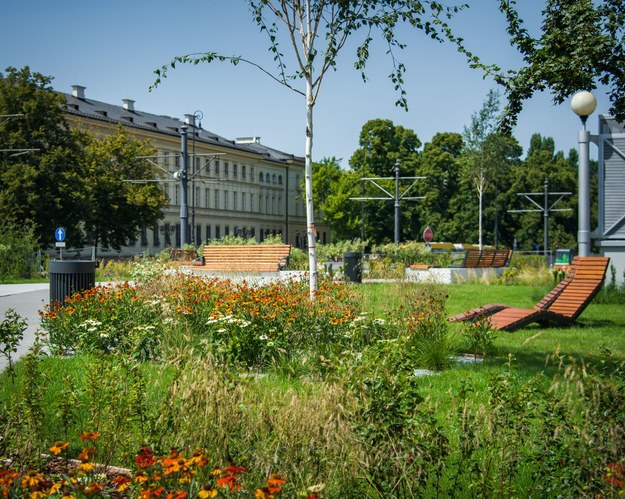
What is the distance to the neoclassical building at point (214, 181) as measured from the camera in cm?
6881

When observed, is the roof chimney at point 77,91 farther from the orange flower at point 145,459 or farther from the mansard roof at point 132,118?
the orange flower at point 145,459

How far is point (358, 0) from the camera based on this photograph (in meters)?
12.9

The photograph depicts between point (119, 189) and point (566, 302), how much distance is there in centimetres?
4282

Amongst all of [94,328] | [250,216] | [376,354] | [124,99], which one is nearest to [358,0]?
[94,328]

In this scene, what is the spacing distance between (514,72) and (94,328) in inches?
262

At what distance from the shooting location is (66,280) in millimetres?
11805

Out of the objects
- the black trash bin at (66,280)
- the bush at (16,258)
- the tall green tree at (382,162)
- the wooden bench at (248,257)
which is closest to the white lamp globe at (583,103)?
the black trash bin at (66,280)

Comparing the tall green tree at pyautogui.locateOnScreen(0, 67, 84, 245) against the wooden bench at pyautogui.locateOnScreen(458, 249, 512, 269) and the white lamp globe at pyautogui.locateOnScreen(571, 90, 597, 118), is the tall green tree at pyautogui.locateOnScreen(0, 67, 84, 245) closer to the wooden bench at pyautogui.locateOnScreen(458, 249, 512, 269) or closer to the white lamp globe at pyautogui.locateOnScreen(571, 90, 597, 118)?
the wooden bench at pyautogui.locateOnScreen(458, 249, 512, 269)

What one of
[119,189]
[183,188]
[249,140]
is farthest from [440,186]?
[183,188]

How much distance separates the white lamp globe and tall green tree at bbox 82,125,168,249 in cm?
3986

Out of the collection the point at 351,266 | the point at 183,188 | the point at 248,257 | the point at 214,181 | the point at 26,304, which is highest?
the point at 214,181

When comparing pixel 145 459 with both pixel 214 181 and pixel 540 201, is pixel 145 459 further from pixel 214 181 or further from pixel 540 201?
pixel 214 181

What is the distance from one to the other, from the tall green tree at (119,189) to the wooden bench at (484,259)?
2854 centimetres

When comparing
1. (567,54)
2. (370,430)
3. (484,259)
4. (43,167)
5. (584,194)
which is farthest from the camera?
(43,167)
